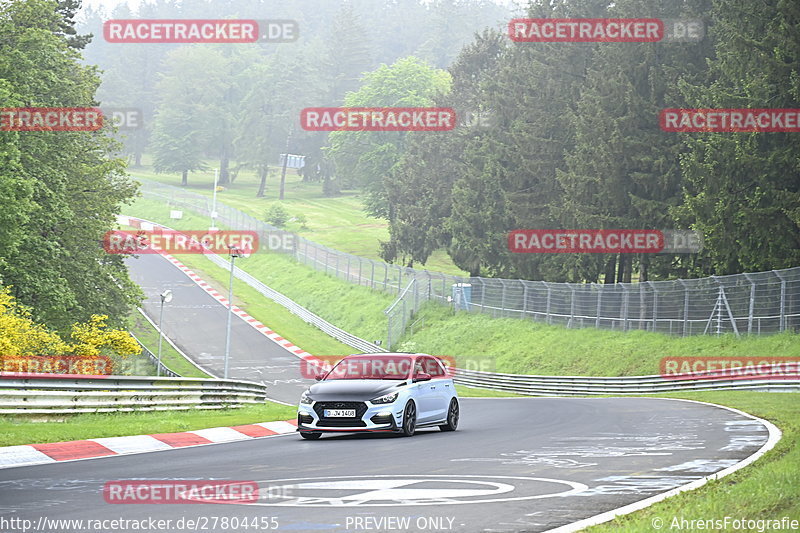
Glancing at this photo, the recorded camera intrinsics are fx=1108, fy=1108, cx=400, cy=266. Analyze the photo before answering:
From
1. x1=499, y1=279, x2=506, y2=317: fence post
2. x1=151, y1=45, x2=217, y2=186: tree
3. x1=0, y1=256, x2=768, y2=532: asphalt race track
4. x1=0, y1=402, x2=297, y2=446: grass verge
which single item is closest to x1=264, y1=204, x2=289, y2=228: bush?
x1=151, y1=45, x2=217, y2=186: tree

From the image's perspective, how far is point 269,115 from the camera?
154 m

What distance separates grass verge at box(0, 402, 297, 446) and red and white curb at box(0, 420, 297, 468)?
0.31 metres

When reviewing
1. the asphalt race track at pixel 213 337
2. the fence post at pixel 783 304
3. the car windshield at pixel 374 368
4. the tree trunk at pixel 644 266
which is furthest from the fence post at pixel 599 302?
the car windshield at pixel 374 368

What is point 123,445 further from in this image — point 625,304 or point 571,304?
point 571,304

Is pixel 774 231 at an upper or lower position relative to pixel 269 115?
lower

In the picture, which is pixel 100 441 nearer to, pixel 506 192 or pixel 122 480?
pixel 122 480

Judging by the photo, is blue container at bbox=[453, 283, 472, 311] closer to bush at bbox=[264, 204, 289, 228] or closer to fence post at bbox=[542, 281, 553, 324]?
fence post at bbox=[542, 281, 553, 324]

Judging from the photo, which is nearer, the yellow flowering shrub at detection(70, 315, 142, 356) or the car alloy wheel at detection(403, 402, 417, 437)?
the car alloy wheel at detection(403, 402, 417, 437)

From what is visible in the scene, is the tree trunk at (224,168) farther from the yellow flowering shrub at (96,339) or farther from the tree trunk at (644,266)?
the yellow flowering shrub at (96,339)

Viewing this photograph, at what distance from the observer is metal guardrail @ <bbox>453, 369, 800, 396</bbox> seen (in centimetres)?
3372

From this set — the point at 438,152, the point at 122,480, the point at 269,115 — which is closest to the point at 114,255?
the point at 122,480

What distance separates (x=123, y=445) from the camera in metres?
16.2

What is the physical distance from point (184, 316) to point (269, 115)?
90.4m

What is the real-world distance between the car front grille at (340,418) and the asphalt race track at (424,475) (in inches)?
12.4
